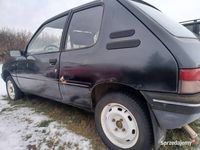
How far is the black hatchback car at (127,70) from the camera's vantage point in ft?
5.22

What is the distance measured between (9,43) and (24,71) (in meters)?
12.6

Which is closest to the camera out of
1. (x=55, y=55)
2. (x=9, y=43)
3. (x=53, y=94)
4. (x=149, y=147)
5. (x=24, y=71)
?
(x=149, y=147)

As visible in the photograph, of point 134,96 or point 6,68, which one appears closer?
point 134,96

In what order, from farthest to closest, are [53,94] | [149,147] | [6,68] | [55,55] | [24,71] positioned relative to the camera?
[6,68] → [24,71] → [53,94] → [55,55] → [149,147]

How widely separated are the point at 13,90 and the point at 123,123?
3242 millimetres

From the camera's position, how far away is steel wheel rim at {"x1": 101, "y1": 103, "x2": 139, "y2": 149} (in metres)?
1.94

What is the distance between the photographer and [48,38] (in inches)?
129

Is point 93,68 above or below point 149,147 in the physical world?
above

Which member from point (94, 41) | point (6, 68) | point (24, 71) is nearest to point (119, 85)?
point (94, 41)

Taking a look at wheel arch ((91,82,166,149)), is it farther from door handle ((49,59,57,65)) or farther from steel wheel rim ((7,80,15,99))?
steel wheel rim ((7,80,15,99))

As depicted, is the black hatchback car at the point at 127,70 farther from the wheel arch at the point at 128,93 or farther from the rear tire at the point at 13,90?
the rear tire at the point at 13,90

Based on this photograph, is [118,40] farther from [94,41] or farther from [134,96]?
[134,96]

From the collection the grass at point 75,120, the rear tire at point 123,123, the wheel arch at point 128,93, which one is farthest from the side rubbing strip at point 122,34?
the grass at point 75,120

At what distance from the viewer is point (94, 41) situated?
7.27 ft
